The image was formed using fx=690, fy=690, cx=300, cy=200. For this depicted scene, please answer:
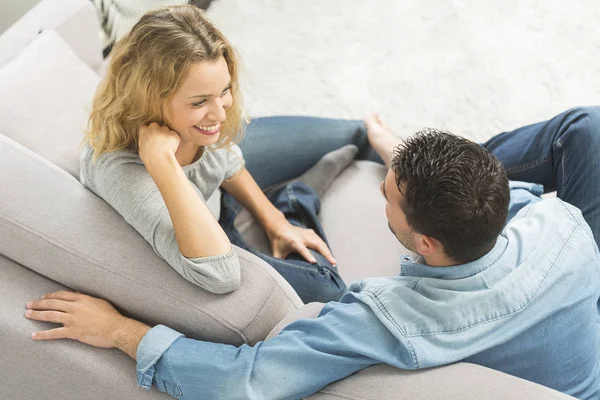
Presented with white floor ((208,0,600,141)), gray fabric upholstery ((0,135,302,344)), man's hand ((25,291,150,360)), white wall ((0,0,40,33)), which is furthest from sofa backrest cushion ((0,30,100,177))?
white floor ((208,0,600,141))

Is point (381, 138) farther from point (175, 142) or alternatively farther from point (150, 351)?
point (150, 351)

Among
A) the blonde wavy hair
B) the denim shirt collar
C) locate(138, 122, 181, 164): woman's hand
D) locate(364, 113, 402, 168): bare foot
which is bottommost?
locate(364, 113, 402, 168): bare foot

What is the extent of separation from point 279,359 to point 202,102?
548mm

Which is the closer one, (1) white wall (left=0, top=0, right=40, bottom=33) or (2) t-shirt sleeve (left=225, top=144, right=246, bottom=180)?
(2) t-shirt sleeve (left=225, top=144, right=246, bottom=180)

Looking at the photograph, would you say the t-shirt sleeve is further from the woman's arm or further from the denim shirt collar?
the denim shirt collar

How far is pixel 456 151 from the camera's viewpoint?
3.94 feet

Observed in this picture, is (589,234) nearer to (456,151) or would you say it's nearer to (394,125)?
(456,151)

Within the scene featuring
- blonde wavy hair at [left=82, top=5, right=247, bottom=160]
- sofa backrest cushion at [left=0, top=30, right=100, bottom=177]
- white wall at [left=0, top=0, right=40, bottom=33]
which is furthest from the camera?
white wall at [left=0, top=0, right=40, bottom=33]

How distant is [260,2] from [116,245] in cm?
183

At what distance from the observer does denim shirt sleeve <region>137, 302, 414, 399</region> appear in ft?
3.85

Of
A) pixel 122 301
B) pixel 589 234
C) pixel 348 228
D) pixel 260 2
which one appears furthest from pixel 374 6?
pixel 122 301

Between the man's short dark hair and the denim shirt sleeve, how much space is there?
0.19 meters

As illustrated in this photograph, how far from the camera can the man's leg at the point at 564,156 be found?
63.6 inches

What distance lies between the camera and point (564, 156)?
1680 millimetres
